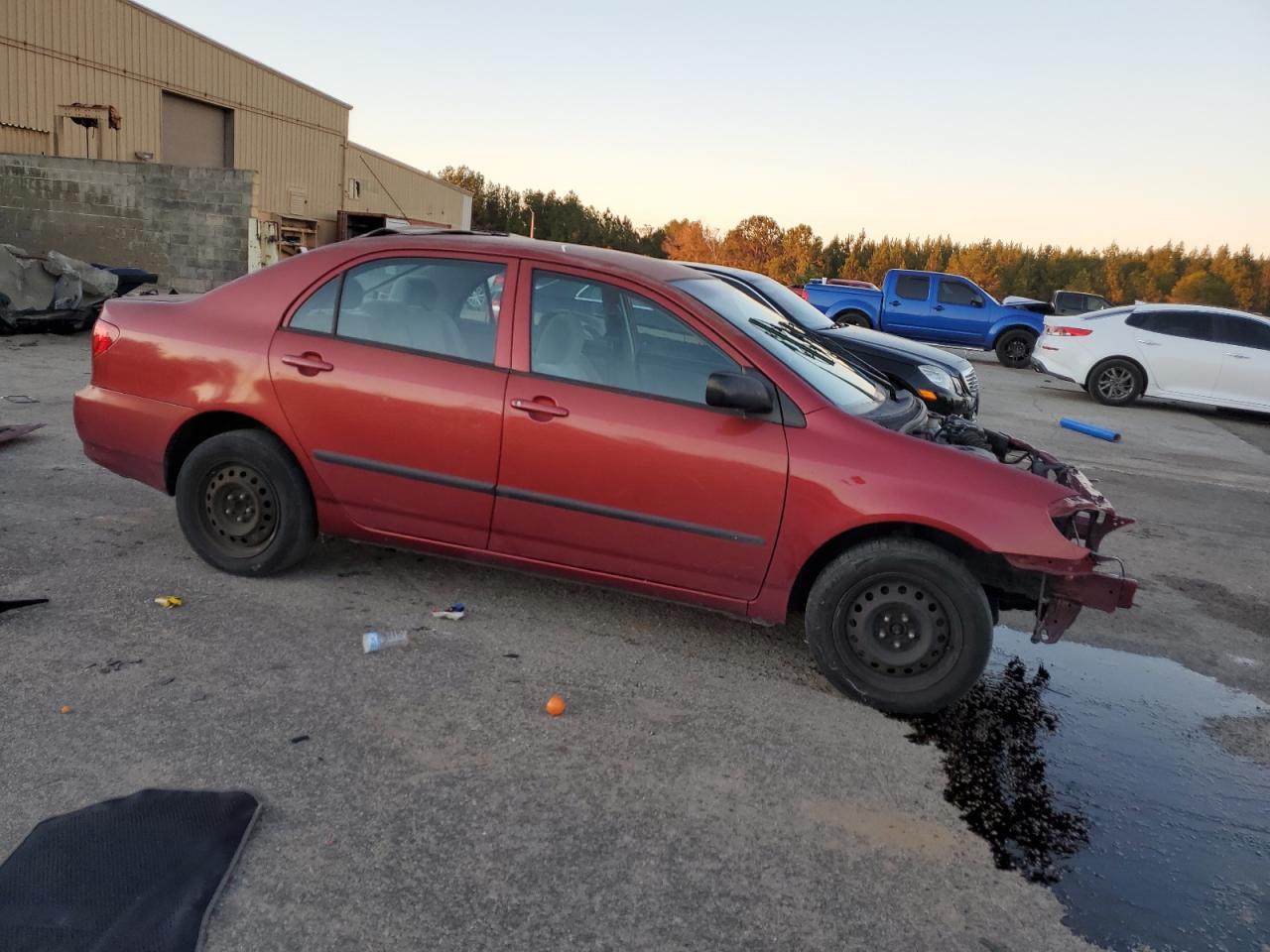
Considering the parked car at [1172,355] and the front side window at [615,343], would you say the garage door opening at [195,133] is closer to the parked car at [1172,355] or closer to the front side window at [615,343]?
the parked car at [1172,355]

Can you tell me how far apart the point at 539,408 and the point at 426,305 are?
0.77 metres

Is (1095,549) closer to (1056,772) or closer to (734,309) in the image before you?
(1056,772)

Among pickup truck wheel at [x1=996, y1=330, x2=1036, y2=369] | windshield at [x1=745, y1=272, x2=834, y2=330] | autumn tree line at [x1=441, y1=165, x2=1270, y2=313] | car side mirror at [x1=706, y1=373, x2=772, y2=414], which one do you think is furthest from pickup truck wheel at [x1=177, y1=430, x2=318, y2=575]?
autumn tree line at [x1=441, y1=165, x2=1270, y2=313]

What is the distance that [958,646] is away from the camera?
372 centimetres

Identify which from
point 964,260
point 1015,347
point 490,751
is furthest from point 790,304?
point 964,260

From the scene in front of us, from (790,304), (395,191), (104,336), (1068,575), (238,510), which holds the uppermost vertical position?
(395,191)

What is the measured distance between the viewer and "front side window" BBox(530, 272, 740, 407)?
4004mm

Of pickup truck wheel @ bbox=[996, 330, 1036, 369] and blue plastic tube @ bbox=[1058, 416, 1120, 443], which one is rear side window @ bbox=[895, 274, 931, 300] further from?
blue plastic tube @ bbox=[1058, 416, 1120, 443]

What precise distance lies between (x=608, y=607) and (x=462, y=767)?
159 centimetres

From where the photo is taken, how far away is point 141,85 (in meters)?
23.7

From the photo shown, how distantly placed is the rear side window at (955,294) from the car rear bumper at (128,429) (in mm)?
19903

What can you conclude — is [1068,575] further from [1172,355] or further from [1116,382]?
[1116,382]

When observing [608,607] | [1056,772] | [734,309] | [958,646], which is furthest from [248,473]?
[1056,772]

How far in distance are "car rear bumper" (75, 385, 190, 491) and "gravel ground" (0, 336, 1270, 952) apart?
0.46 metres
